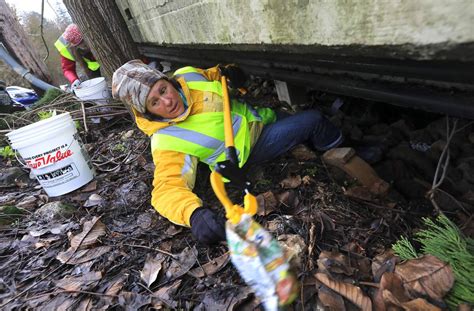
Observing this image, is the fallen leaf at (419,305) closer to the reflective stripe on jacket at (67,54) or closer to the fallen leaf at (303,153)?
the fallen leaf at (303,153)

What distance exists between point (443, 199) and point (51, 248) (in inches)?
101

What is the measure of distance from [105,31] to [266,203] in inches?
122

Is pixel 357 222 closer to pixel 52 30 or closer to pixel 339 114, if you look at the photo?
pixel 339 114

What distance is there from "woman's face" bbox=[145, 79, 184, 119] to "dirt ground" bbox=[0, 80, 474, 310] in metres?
0.64

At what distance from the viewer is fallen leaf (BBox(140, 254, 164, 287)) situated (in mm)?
1875

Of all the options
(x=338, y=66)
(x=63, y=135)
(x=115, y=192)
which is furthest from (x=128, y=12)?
(x=338, y=66)

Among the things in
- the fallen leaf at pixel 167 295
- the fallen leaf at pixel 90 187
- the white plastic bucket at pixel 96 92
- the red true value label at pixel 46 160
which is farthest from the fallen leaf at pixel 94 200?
the white plastic bucket at pixel 96 92

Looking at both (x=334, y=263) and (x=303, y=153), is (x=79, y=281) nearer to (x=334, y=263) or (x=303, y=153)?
(x=334, y=263)

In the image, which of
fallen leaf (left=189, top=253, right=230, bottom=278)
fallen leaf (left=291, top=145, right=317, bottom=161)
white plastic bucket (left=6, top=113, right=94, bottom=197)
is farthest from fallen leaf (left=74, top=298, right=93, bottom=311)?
fallen leaf (left=291, top=145, right=317, bottom=161)

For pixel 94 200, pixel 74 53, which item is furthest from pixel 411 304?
pixel 74 53

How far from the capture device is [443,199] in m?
2.03

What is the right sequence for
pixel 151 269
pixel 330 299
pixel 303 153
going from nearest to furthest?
pixel 330 299 < pixel 151 269 < pixel 303 153

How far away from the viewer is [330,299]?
1.41 metres

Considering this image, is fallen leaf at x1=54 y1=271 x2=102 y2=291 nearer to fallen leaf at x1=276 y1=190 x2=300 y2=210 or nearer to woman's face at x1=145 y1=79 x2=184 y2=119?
woman's face at x1=145 y1=79 x2=184 y2=119
